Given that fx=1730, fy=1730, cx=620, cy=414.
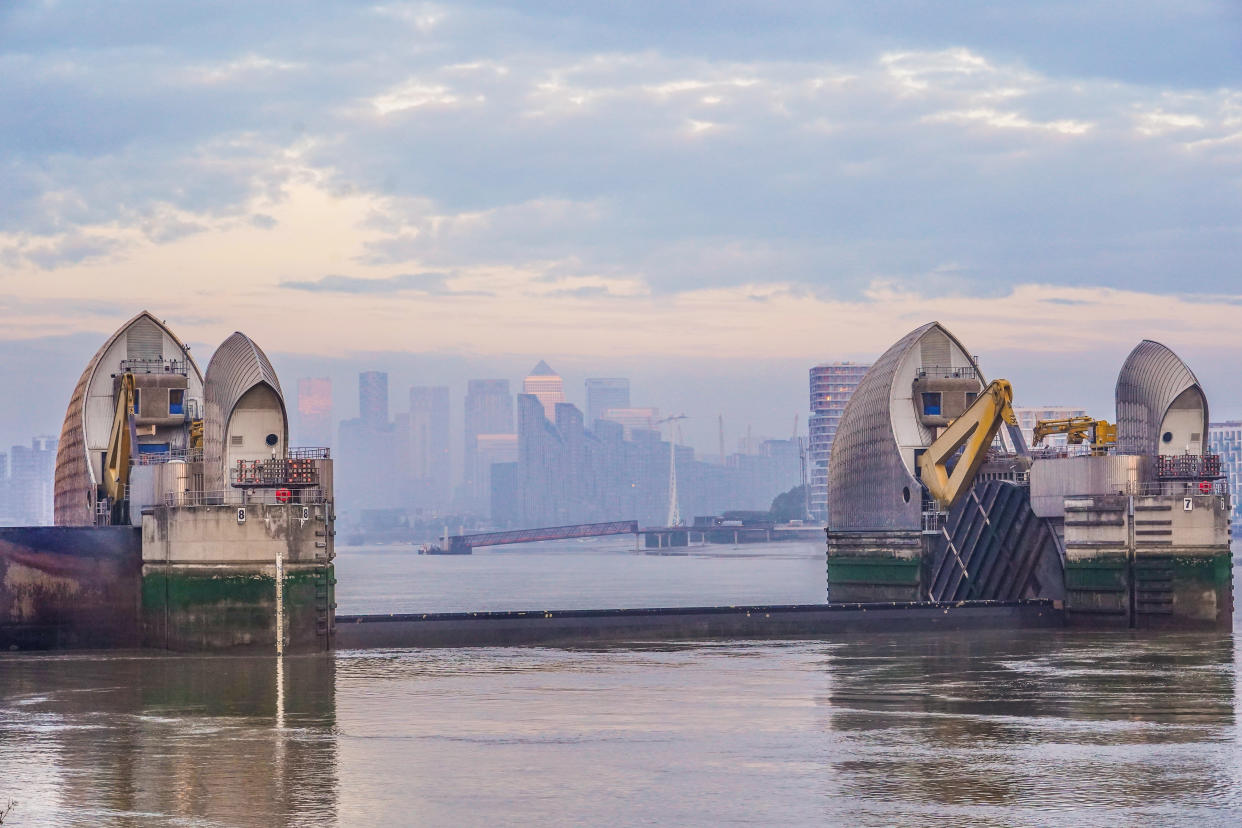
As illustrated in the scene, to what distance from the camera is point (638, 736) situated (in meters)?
38.6

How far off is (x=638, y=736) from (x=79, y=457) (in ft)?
151

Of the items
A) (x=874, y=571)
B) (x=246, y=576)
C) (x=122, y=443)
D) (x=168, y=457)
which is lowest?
(x=874, y=571)

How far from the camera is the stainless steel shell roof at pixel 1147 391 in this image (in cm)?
6969

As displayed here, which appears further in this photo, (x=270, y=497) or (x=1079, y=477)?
(x=1079, y=477)

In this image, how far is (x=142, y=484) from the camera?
65.8 metres

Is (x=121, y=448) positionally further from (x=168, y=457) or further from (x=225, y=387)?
(x=225, y=387)

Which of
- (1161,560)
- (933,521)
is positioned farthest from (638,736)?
(933,521)

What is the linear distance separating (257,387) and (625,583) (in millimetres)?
107320

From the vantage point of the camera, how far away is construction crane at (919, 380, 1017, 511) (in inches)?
2945

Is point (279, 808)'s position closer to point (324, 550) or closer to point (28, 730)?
point (28, 730)

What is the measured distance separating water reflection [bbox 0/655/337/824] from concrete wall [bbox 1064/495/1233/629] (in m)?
31.3

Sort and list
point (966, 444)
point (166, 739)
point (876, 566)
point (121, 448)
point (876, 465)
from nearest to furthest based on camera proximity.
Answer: point (166, 739)
point (121, 448)
point (966, 444)
point (876, 566)
point (876, 465)

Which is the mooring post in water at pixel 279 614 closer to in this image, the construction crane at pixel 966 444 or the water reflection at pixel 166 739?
the water reflection at pixel 166 739

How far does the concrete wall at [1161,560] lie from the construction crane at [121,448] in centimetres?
3971
